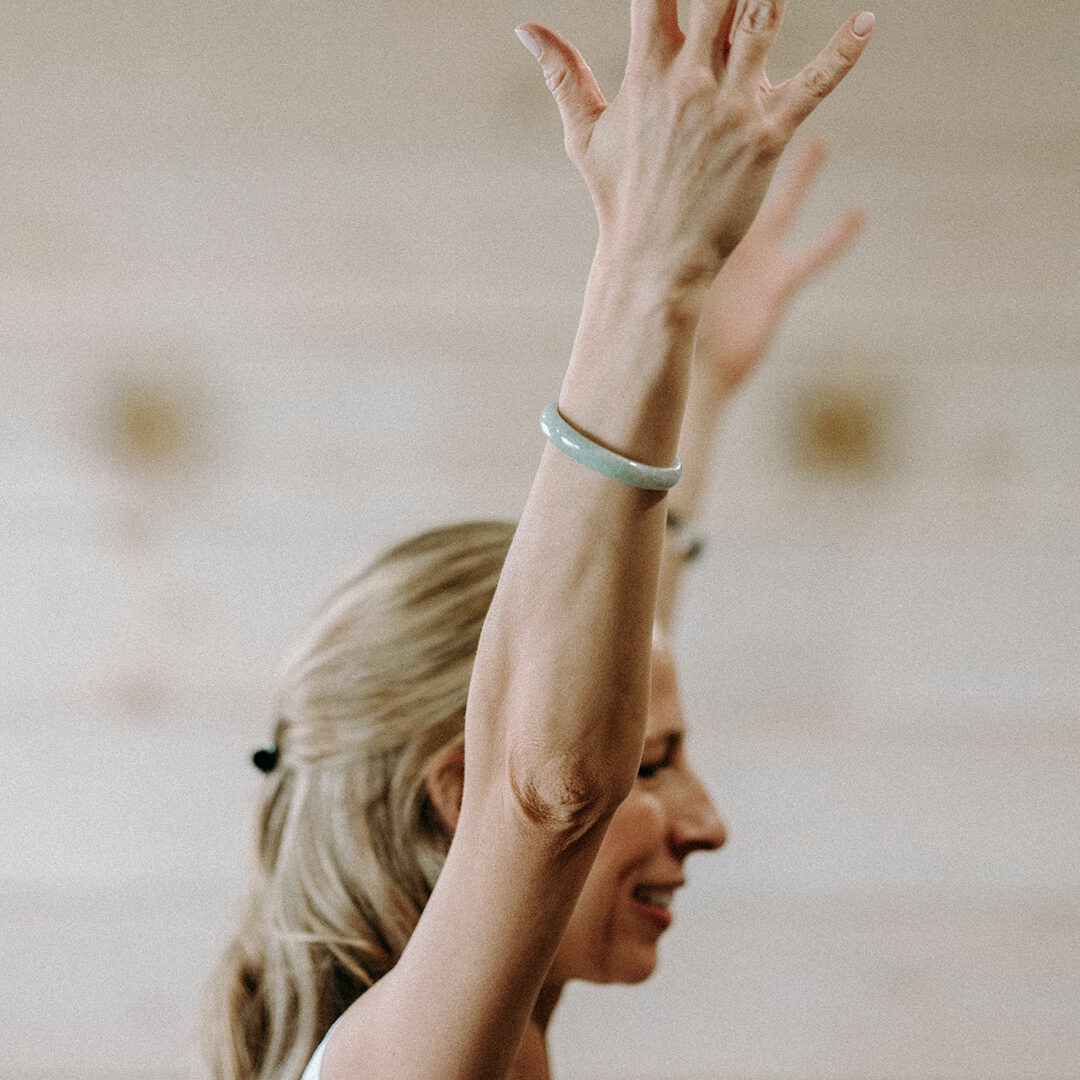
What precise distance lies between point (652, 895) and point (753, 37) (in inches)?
23.9

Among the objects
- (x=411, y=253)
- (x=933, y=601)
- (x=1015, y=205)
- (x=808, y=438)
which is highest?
(x=1015, y=205)

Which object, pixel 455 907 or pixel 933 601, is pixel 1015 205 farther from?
pixel 455 907

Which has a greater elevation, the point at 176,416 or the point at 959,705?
the point at 176,416

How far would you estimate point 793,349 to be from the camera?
4.10 ft

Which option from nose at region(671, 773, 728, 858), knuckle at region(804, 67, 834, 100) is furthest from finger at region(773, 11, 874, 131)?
nose at region(671, 773, 728, 858)

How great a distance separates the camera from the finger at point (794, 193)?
116cm

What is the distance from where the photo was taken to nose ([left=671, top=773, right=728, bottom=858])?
831mm

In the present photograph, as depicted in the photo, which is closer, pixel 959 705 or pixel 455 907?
pixel 455 907

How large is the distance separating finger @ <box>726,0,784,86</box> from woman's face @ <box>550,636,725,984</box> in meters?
0.41

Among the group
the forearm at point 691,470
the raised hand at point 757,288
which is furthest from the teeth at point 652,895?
the raised hand at point 757,288

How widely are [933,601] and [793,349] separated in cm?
32

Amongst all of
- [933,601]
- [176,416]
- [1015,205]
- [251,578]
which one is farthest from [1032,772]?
[176,416]

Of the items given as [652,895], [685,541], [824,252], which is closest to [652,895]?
[652,895]

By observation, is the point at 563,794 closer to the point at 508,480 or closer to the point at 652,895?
the point at 652,895
